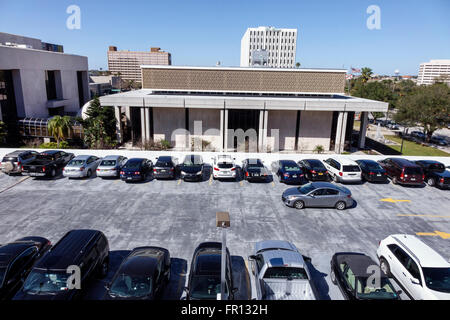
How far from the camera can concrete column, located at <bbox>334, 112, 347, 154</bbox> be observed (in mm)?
30973

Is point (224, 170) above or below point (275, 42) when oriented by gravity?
below

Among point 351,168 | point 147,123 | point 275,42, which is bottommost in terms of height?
point 351,168

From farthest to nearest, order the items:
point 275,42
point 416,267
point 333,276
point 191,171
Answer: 1. point 275,42
2. point 191,171
3. point 333,276
4. point 416,267

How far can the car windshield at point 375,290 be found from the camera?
8531 mm

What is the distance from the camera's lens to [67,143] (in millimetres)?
31078

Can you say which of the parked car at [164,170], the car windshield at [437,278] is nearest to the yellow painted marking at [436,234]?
the car windshield at [437,278]

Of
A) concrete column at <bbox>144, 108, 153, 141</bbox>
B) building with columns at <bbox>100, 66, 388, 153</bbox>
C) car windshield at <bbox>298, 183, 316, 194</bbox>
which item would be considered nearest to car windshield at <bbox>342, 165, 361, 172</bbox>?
car windshield at <bbox>298, 183, 316, 194</bbox>

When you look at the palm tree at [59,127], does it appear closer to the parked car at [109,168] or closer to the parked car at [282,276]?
the parked car at [109,168]

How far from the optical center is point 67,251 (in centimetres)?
949

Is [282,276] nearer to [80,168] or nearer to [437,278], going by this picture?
[437,278]

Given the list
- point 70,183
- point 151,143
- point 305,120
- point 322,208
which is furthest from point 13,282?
point 305,120

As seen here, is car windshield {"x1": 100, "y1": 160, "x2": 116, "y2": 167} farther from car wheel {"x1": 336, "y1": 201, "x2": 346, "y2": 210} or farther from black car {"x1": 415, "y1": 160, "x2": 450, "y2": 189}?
black car {"x1": 415, "y1": 160, "x2": 450, "y2": 189}

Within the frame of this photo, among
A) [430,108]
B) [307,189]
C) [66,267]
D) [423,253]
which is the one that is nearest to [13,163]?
[66,267]

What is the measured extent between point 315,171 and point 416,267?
11.3 meters
